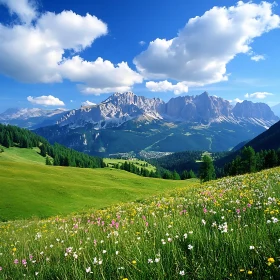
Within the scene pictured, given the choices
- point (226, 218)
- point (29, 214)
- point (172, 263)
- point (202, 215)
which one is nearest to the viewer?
point (172, 263)

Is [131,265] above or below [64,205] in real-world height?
above

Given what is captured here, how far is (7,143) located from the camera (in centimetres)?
17988

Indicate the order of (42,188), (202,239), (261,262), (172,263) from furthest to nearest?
(42,188)
(202,239)
(172,263)
(261,262)

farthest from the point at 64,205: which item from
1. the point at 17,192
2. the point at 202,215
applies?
the point at 202,215

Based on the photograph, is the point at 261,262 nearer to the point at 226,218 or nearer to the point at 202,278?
the point at 202,278

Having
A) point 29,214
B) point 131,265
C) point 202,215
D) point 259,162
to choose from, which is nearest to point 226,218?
point 202,215

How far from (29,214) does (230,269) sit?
3740 centimetres

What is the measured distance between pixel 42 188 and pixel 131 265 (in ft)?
158

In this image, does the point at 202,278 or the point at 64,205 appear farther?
the point at 64,205

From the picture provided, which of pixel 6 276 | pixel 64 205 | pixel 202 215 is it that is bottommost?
pixel 64 205

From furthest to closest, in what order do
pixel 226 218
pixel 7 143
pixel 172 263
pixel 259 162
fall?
pixel 7 143
pixel 259 162
pixel 226 218
pixel 172 263

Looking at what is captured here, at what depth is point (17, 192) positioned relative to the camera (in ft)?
141

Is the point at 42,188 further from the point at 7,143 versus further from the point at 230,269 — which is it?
the point at 7,143

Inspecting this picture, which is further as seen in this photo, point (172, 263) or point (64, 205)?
point (64, 205)
